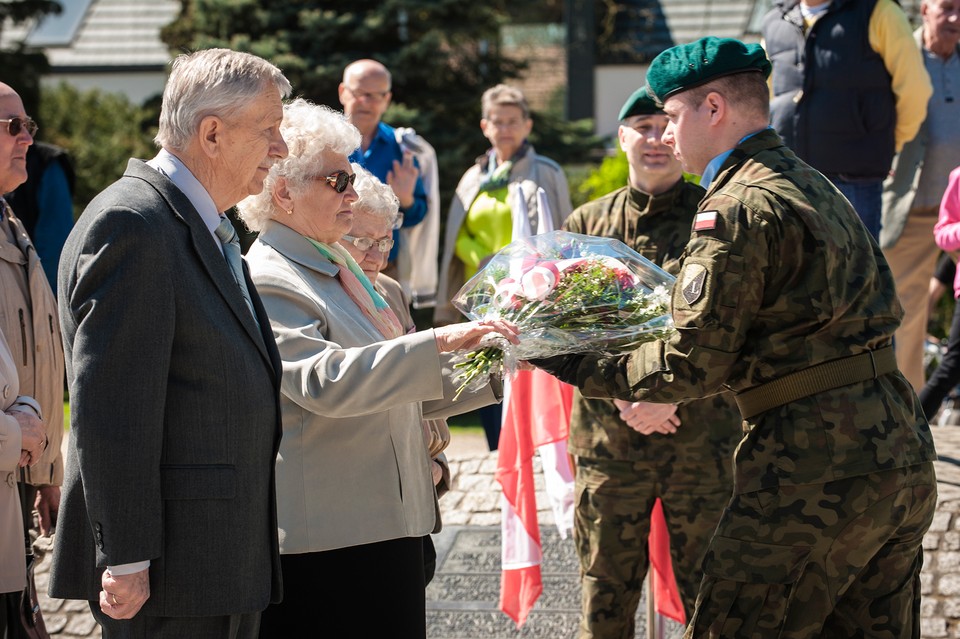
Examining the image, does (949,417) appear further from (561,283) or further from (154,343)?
(154,343)

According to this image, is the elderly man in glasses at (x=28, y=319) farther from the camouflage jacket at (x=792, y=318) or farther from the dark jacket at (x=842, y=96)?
the dark jacket at (x=842, y=96)

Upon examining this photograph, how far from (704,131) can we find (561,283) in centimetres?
63

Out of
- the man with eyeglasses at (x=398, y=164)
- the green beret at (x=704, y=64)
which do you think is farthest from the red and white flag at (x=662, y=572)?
the man with eyeglasses at (x=398, y=164)

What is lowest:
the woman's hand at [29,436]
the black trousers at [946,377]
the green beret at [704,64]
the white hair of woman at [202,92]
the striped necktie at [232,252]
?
the woman's hand at [29,436]

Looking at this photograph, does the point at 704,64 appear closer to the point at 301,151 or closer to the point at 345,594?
the point at 301,151

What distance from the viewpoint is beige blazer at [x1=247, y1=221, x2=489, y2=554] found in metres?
3.07

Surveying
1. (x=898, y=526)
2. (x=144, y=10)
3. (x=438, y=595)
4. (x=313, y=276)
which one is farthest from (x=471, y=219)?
(x=144, y=10)

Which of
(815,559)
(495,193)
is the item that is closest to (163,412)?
(815,559)

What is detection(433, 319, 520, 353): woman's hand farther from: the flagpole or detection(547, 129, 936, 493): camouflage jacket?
the flagpole

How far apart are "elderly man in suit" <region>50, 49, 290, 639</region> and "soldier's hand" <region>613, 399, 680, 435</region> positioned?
72.2 inches

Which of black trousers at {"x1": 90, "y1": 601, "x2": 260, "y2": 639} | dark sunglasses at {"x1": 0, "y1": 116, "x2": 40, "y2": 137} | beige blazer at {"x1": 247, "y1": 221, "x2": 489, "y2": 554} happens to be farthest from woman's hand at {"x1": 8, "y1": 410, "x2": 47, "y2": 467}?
dark sunglasses at {"x1": 0, "y1": 116, "x2": 40, "y2": 137}

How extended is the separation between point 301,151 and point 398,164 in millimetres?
3377

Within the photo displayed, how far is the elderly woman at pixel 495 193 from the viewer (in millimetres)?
6969

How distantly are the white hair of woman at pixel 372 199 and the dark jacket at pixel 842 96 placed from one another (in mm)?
3040
